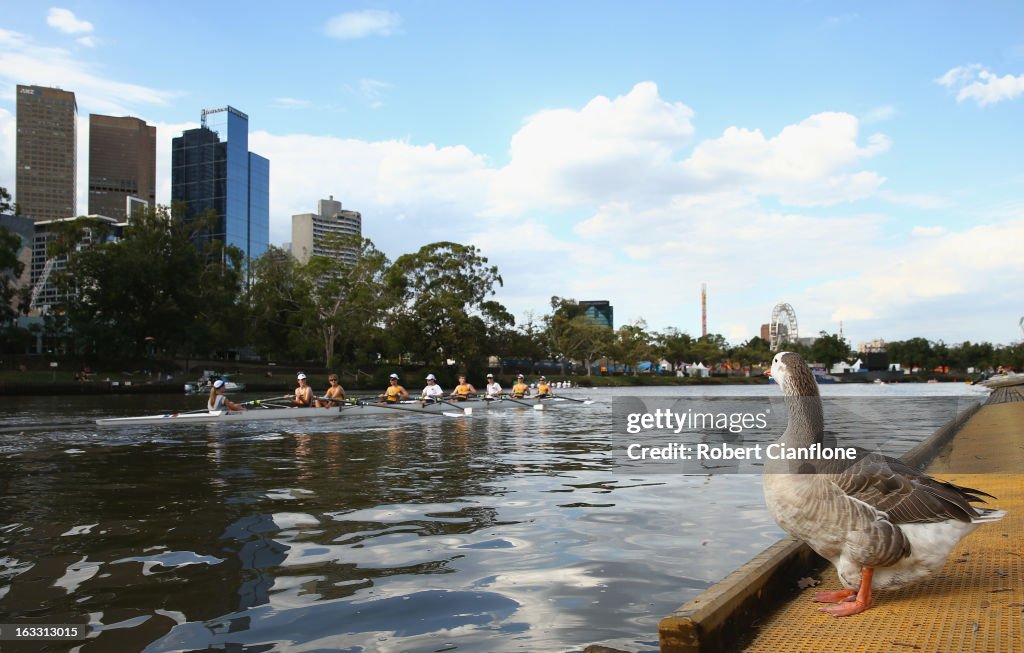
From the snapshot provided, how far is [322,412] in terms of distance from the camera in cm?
2775

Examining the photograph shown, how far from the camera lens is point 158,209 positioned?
6700 centimetres

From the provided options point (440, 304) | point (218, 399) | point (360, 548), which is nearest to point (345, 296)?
point (440, 304)

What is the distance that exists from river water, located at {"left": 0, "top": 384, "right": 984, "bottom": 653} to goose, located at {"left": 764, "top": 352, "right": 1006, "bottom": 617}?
61.1 inches

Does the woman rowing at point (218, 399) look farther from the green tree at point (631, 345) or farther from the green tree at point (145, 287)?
the green tree at point (631, 345)

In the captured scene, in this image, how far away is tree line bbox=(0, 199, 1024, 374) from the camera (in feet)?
202

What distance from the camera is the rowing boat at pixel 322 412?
23550mm

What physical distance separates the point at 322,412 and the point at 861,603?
25.0 metres

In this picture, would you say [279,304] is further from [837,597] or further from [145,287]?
Answer: [837,597]

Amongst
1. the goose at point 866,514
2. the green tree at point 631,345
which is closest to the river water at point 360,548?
the goose at point 866,514

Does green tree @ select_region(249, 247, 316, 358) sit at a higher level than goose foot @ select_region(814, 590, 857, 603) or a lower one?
higher

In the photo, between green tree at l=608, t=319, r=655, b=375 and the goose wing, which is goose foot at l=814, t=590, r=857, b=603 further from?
green tree at l=608, t=319, r=655, b=375

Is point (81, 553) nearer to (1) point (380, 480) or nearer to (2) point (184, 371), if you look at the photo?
(1) point (380, 480)

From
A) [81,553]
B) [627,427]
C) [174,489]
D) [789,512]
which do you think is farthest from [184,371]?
[789,512]

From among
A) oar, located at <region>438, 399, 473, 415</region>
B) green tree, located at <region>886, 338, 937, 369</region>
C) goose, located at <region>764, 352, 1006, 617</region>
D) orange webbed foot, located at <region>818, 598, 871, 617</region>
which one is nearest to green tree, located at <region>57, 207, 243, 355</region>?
oar, located at <region>438, 399, 473, 415</region>
